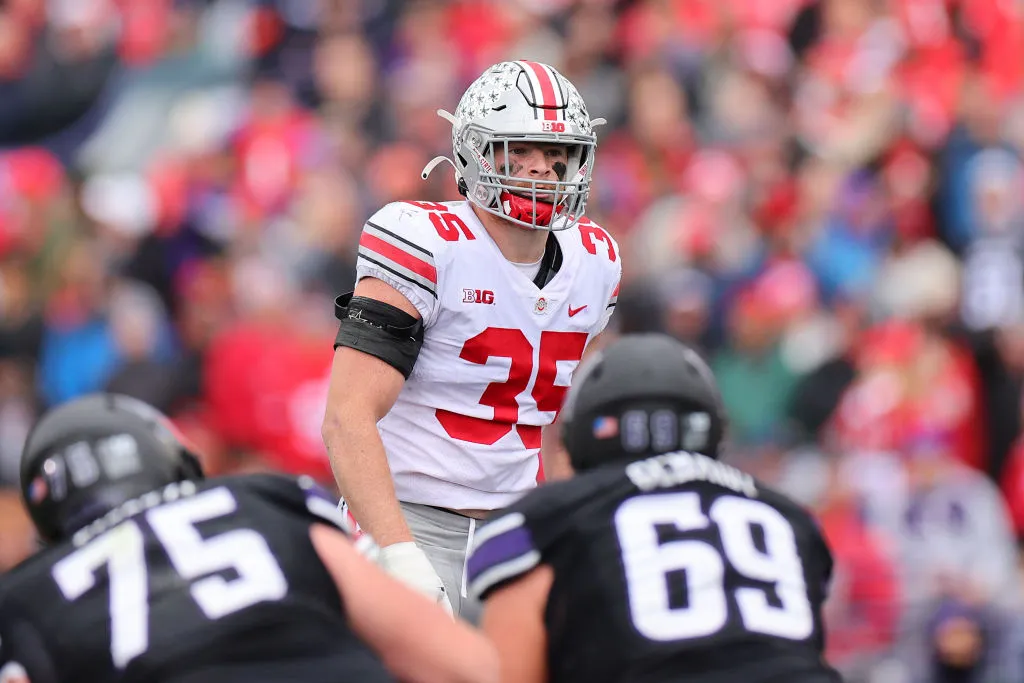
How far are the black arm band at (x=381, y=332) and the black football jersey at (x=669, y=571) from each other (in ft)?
4.04

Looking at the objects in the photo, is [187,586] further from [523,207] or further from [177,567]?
[523,207]

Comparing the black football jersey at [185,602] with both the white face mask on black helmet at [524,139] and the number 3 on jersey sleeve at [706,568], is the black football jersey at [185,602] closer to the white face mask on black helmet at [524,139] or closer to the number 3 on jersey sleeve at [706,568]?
the number 3 on jersey sleeve at [706,568]

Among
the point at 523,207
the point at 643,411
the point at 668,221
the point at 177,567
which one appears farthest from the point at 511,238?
the point at 668,221

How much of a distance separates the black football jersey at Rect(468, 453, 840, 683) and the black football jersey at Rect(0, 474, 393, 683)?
1.54 ft

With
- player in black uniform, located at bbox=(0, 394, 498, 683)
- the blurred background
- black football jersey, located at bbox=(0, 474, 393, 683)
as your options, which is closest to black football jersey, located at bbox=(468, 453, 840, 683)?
player in black uniform, located at bbox=(0, 394, 498, 683)

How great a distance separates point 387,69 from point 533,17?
128 centimetres

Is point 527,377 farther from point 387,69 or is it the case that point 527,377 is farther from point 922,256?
point 387,69

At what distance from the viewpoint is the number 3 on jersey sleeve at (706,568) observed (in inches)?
144

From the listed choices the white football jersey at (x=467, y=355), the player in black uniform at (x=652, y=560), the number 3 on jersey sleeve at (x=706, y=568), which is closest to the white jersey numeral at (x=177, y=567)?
the player in black uniform at (x=652, y=560)

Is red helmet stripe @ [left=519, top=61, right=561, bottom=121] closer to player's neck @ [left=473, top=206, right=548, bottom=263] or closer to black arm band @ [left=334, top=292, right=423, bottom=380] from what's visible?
player's neck @ [left=473, top=206, right=548, bottom=263]

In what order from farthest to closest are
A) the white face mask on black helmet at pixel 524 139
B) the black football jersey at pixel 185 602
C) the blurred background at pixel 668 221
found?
the blurred background at pixel 668 221 < the white face mask on black helmet at pixel 524 139 < the black football jersey at pixel 185 602

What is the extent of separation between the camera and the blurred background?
378 inches

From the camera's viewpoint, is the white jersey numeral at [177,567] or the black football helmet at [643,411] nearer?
the white jersey numeral at [177,567]

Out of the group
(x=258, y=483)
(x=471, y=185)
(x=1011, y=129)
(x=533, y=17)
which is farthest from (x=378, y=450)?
(x=533, y=17)
